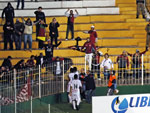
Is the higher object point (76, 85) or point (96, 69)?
point (96, 69)

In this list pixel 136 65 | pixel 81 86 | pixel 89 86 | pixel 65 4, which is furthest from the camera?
pixel 65 4

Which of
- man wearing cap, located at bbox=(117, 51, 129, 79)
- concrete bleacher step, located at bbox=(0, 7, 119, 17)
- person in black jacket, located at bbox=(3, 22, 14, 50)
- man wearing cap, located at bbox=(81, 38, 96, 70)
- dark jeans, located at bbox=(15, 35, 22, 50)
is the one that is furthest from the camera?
concrete bleacher step, located at bbox=(0, 7, 119, 17)

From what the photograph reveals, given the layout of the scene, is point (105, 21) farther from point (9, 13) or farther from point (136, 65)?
point (136, 65)

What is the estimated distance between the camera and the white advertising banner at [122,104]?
3700 cm

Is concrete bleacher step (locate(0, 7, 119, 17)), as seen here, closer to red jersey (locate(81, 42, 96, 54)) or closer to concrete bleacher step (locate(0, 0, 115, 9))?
concrete bleacher step (locate(0, 0, 115, 9))

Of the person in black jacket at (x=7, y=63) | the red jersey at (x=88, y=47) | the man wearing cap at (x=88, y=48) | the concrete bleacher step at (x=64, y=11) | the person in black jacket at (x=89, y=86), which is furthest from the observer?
the concrete bleacher step at (x=64, y=11)

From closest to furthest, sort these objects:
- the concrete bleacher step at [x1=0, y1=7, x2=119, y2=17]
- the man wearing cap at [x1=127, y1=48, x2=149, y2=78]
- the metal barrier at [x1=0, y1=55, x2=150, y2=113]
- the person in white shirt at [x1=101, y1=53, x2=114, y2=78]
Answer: the metal barrier at [x1=0, y1=55, x2=150, y2=113] → the person in white shirt at [x1=101, y1=53, x2=114, y2=78] → the man wearing cap at [x1=127, y1=48, x2=149, y2=78] → the concrete bleacher step at [x1=0, y1=7, x2=119, y2=17]

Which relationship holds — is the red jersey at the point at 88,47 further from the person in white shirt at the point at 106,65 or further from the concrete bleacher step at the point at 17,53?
the concrete bleacher step at the point at 17,53

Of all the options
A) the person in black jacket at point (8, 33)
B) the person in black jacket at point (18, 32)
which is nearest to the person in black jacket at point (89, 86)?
the person in black jacket at point (18, 32)

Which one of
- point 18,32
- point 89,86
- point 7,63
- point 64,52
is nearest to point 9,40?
point 18,32

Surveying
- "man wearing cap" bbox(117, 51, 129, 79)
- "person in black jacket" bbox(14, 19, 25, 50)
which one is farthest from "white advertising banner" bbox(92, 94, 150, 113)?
"person in black jacket" bbox(14, 19, 25, 50)

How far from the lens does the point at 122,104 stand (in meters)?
37.8

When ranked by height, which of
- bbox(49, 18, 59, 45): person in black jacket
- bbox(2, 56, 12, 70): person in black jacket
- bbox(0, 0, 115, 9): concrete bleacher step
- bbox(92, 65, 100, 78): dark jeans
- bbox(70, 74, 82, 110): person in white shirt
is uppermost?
bbox(0, 0, 115, 9): concrete bleacher step

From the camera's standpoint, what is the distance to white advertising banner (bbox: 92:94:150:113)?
121 feet
